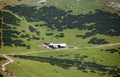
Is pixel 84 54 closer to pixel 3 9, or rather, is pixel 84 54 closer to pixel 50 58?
pixel 50 58

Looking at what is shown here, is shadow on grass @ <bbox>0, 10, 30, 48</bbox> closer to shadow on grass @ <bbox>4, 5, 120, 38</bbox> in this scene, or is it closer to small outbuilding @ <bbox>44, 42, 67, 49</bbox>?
small outbuilding @ <bbox>44, 42, 67, 49</bbox>

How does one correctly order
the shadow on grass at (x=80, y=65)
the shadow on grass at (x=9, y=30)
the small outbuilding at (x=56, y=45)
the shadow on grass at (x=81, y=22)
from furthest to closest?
the shadow on grass at (x=81, y=22) < the small outbuilding at (x=56, y=45) < the shadow on grass at (x=9, y=30) < the shadow on grass at (x=80, y=65)

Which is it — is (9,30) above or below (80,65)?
above

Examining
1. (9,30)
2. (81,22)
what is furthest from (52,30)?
(9,30)

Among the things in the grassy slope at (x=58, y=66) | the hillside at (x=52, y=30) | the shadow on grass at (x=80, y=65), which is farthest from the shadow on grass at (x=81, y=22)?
the shadow on grass at (x=80, y=65)

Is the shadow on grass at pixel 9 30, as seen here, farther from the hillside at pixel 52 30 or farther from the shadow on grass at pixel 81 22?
the shadow on grass at pixel 81 22

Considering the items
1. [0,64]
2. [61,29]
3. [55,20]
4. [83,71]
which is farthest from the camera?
[55,20]

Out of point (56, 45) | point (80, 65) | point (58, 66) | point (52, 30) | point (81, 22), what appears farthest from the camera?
point (81, 22)

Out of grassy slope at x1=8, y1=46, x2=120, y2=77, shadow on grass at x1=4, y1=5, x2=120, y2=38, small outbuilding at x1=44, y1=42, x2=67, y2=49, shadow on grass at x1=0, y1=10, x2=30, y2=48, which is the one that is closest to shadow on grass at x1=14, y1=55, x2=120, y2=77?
grassy slope at x1=8, y1=46, x2=120, y2=77

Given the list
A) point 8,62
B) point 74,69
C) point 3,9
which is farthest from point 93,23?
point 8,62

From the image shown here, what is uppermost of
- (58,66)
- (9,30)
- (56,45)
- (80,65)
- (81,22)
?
(9,30)

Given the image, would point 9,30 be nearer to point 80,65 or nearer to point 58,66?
point 80,65
